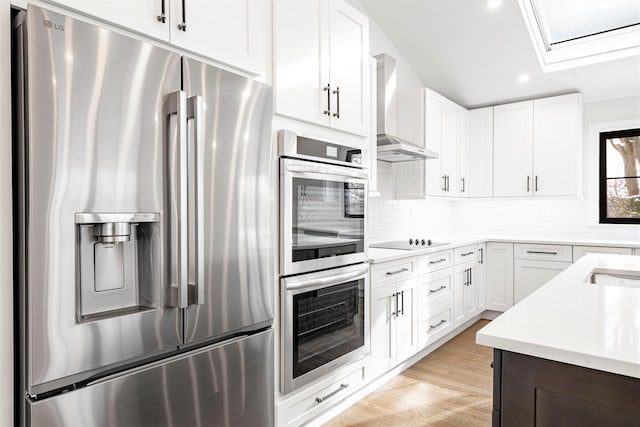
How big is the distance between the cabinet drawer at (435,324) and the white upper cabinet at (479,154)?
1.72 metres

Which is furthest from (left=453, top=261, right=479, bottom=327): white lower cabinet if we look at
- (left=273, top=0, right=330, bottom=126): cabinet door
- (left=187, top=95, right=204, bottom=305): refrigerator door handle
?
(left=187, top=95, right=204, bottom=305): refrigerator door handle

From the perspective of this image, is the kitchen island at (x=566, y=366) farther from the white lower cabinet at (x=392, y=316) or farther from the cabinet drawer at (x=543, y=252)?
the cabinet drawer at (x=543, y=252)

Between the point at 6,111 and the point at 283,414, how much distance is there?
67.1 inches

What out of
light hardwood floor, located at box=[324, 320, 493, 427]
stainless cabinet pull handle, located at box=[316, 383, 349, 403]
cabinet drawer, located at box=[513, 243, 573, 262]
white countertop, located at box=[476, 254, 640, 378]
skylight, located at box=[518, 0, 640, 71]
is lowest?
light hardwood floor, located at box=[324, 320, 493, 427]

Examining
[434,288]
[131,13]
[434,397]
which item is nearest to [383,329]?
[434,397]

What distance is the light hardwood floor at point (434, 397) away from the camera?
2426 millimetres

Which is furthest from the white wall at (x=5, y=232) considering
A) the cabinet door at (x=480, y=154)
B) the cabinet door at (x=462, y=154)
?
the cabinet door at (x=480, y=154)

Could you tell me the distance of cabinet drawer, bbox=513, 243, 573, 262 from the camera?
4.08m

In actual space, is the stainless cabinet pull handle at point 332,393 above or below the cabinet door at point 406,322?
below

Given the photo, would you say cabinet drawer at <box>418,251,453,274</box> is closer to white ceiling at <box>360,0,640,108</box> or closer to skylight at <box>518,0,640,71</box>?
white ceiling at <box>360,0,640,108</box>

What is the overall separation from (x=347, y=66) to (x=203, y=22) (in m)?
1.08

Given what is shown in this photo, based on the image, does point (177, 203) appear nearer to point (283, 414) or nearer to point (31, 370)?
point (31, 370)

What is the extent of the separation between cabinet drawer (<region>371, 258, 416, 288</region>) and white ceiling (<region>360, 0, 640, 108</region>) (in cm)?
221

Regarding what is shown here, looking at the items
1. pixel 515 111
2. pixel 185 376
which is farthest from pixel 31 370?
pixel 515 111
